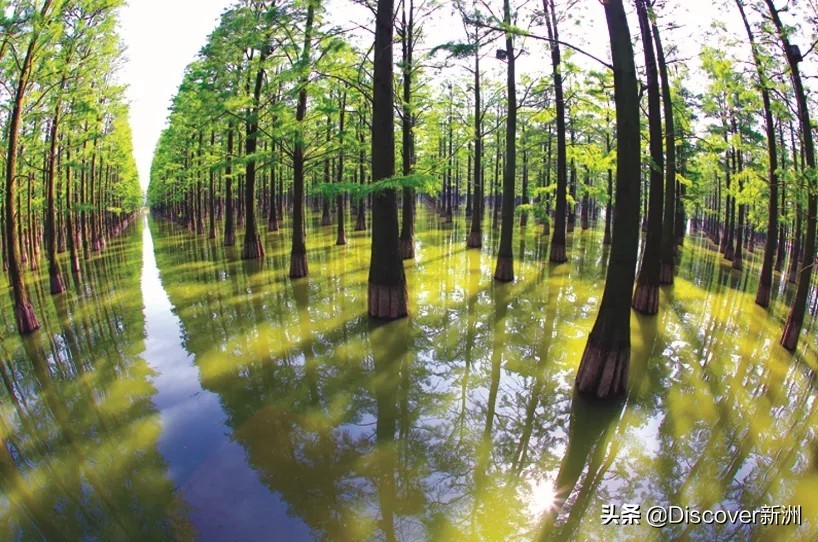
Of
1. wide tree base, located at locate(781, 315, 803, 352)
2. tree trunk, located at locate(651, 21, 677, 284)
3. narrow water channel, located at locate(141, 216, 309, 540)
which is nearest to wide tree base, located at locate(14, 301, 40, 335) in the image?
narrow water channel, located at locate(141, 216, 309, 540)

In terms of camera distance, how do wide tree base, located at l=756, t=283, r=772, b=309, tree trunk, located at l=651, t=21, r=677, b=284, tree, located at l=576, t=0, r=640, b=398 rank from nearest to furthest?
1. tree, located at l=576, t=0, r=640, b=398
2. tree trunk, located at l=651, t=21, r=677, b=284
3. wide tree base, located at l=756, t=283, r=772, b=309

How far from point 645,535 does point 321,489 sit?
3.78m

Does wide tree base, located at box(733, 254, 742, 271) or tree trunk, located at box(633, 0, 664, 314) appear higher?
tree trunk, located at box(633, 0, 664, 314)

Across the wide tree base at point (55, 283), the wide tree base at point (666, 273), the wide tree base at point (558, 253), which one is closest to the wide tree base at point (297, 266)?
the wide tree base at point (55, 283)

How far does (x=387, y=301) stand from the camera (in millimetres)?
12461

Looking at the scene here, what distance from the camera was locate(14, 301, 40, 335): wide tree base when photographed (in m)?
12.0

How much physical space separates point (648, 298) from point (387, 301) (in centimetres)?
784

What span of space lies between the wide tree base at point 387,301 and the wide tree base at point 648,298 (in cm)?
717

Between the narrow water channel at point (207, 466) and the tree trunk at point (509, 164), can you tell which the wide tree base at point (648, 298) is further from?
the narrow water channel at point (207, 466)

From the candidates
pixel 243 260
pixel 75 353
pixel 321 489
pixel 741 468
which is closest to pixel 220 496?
pixel 321 489

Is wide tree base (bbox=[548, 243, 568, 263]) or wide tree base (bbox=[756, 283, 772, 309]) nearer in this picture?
wide tree base (bbox=[756, 283, 772, 309])

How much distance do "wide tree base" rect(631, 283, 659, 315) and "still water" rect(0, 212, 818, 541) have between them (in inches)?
17.6

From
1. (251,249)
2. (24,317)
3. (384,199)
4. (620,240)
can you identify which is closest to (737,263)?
(620,240)

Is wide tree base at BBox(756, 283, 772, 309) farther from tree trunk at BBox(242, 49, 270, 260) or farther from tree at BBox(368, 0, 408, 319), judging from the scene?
tree trunk at BBox(242, 49, 270, 260)
